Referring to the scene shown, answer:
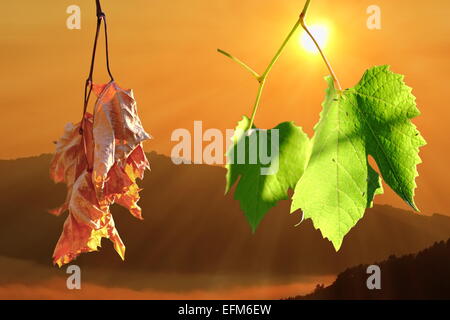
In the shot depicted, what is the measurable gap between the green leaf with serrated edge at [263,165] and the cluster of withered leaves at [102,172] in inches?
4.9

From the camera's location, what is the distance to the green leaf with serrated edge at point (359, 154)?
0.49 meters

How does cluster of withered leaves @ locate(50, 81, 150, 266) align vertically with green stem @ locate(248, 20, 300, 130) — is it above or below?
below

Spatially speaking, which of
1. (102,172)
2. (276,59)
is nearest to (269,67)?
(276,59)

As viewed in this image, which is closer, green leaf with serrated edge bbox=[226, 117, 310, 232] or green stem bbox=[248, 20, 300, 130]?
green stem bbox=[248, 20, 300, 130]

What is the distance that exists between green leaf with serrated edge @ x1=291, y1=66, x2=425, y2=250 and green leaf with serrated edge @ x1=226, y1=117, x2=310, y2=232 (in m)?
0.05

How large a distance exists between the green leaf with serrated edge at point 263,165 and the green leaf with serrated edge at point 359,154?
51 millimetres

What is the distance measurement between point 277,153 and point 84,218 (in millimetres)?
207

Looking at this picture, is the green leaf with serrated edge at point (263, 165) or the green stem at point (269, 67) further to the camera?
the green leaf with serrated edge at point (263, 165)

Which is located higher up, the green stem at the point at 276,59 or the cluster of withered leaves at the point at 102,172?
the green stem at the point at 276,59

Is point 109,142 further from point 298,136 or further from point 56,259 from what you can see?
point 298,136

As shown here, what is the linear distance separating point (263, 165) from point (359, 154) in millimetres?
112

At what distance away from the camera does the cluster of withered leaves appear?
0.46 meters

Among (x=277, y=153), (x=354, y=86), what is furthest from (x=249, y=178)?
(x=354, y=86)

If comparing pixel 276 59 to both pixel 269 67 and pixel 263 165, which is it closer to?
pixel 269 67
